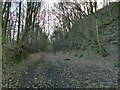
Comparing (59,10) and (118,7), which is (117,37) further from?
(59,10)

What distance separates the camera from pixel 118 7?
2464cm

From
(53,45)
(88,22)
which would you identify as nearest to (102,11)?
(88,22)

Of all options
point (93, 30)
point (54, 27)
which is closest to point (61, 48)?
point (54, 27)

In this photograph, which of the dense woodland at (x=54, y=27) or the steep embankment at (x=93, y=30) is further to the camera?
the steep embankment at (x=93, y=30)

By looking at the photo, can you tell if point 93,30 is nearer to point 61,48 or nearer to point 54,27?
point 61,48

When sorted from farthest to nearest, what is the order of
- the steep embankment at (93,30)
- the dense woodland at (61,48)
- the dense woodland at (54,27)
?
the steep embankment at (93,30) → the dense woodland at (54,27) → the dense woodland at (61,48)

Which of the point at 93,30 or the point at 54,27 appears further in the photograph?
the point at 54,27

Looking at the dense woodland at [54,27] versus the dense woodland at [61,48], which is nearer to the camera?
the dense woodland at [61,48]

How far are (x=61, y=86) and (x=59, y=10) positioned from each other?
Result: 1188 inches

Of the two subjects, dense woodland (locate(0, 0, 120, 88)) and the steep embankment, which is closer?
dense woodland (locate(0, 0, 120, 88))

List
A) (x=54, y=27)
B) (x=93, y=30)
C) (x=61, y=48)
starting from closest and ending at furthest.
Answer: (x=93, y=30), (x=61, y=48), (x=54, y=27)

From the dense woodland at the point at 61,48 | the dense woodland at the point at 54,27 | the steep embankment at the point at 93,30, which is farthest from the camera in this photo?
the steep embankment at the point at 93,30

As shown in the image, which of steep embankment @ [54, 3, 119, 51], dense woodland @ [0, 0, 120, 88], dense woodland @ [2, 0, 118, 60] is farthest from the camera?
steep embankment @ [54, 3, 119, 51]

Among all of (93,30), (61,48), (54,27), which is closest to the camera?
(93,30)
